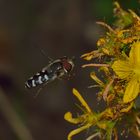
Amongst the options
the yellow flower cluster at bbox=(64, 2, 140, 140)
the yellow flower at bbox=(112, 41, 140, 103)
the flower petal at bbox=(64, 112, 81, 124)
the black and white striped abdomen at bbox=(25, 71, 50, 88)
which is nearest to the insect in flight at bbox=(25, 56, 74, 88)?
the black and white striped abdomen at bbox=(25, 71, 50, 88)

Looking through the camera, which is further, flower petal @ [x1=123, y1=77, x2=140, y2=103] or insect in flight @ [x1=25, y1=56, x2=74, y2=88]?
insect in flight @ [x1=25, y1=56, x2=74, y2=88]

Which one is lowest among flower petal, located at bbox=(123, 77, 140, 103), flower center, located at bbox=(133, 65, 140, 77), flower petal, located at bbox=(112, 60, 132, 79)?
flower petal, located at bbox=(123, 77, 140, 103)

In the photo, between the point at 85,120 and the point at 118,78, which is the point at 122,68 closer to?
the point at 118,78

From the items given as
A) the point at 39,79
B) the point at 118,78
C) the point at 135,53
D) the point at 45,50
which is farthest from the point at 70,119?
the point at 45,50

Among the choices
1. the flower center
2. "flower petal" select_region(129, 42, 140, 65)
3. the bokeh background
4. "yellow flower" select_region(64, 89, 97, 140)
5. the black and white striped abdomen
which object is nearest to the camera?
"flower petal" select_region(129, 42, 140, 65)

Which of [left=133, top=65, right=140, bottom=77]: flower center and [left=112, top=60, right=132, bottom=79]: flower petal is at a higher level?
[left=112, top=60, right=132, bottom=79]: flower petal

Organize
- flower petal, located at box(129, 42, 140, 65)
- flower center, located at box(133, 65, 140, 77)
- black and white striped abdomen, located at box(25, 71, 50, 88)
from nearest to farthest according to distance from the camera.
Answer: flower petal, located at box(129, 42, 140, 65)
flower center, located at box(133, 65, 140, 77)
black and white striped abdomen, located at box(25, 71, 50, 88)

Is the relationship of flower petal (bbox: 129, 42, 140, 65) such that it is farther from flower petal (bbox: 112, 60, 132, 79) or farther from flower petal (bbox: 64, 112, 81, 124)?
flower petal (bbox: 64, 112, 81, 124)
